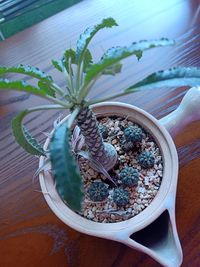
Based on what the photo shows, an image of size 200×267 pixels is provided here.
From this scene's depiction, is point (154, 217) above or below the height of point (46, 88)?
below

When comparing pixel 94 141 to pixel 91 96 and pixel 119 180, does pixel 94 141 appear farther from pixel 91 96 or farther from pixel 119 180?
pixel 91 96

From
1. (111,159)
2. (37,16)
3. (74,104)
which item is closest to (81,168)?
(111,159)

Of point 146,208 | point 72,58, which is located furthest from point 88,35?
point 146,208

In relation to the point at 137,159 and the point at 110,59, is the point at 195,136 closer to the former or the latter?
the point at 137,159

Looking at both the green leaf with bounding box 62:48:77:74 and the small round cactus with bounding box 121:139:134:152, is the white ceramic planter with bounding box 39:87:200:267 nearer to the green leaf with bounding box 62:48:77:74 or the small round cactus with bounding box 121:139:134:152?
the small round cactus with bounding box 121:139:134:152

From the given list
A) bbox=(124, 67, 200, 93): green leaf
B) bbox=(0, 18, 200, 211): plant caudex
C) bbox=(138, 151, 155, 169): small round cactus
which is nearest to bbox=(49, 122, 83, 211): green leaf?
bbox=(0, 18, 200, 211): plant caudex
